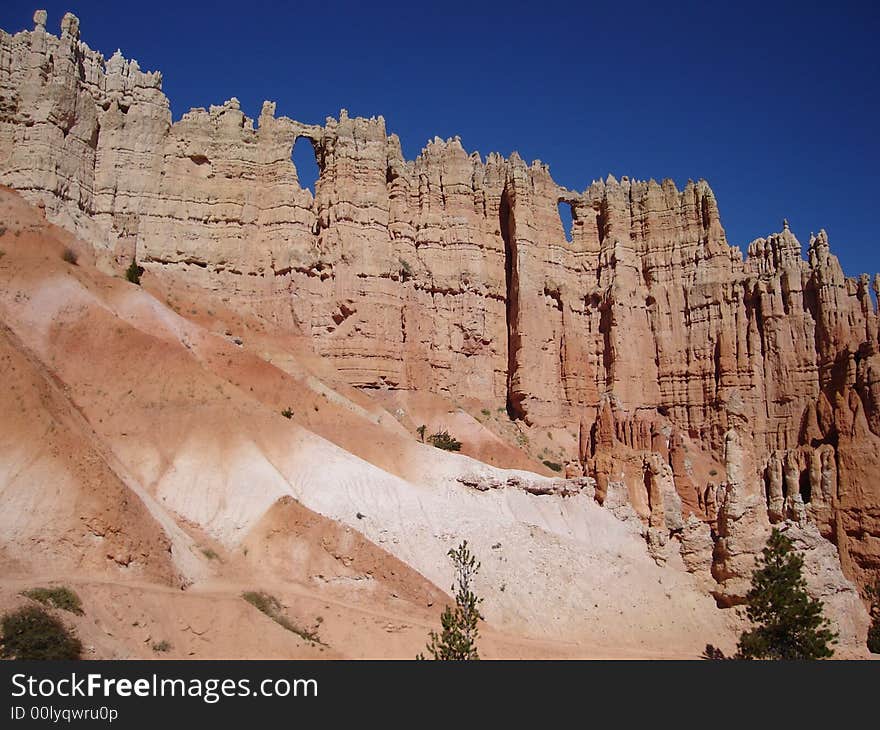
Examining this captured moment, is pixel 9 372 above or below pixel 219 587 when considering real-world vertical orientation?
above

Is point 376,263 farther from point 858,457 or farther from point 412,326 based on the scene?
point 858,457

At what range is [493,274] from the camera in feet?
168

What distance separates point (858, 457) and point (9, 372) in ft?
104

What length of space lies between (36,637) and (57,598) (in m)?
1.79

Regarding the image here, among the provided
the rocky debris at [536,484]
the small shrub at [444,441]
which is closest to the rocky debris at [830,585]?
the rocky debris at [536,484]

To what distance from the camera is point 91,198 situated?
42.1m

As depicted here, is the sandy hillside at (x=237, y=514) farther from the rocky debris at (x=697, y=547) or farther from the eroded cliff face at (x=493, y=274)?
the eroded cliff face at (x=493, y=274)

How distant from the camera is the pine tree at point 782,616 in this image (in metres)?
23.9

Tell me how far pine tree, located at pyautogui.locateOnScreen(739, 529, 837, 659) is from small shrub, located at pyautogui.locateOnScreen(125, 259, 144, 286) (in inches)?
1116

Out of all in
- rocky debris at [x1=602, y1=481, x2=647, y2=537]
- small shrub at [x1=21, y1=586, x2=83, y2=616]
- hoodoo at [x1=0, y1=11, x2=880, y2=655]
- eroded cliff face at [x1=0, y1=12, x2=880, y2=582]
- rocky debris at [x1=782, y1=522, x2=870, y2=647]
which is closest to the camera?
small shrub at [x1=21, y1=586, x2=83, y2=616]

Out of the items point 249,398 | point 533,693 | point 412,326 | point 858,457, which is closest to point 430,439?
point 412,326

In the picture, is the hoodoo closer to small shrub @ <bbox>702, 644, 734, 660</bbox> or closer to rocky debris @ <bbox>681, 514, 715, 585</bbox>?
rocky debris @ <bbox>681, 514, 715, 585</bbox>

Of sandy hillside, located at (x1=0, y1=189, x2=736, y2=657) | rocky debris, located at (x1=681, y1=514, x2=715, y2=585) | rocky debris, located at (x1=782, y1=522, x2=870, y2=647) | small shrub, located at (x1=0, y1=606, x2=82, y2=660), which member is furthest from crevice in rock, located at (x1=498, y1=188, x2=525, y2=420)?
small shrub, located at (x1=0, y1=606, x2=82, y2=660)

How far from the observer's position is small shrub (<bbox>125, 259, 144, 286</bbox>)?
125ft
